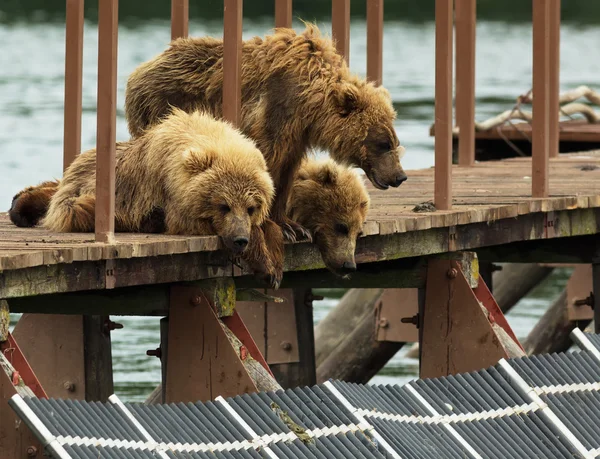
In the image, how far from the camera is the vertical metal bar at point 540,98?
391 inches

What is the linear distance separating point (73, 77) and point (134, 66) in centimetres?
2622

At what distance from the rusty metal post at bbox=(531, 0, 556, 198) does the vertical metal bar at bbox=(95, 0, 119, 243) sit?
348 centimetres

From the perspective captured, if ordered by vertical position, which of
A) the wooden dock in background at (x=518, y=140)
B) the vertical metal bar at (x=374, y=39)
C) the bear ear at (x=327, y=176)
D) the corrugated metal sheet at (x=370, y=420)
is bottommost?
the corrugated metal sheet at (x=370, y=420)

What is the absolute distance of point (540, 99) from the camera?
33.2 ft

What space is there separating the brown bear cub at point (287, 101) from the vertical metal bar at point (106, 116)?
1078 millimetres

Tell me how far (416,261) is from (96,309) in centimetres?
231

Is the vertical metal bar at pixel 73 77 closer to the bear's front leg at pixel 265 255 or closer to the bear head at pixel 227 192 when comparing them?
the bear head at pixel 227 192

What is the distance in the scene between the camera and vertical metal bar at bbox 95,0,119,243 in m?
7.31

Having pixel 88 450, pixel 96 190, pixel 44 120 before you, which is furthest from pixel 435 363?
pixel 44 120

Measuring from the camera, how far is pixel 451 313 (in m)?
9.30

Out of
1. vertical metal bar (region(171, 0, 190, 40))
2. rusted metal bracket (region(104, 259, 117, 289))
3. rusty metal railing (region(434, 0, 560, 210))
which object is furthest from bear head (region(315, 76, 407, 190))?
vertical metal bar (region(171, 0, 190, 40))

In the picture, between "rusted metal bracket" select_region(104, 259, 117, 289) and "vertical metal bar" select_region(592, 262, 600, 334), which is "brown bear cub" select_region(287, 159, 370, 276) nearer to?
"rusted metal bracket" select_region(104, 259, 117, 289)

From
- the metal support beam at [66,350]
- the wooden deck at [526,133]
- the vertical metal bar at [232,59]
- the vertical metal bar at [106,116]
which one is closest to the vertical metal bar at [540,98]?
the vertical metal bar at [232,59]

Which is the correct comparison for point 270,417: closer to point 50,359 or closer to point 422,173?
point 50,359
